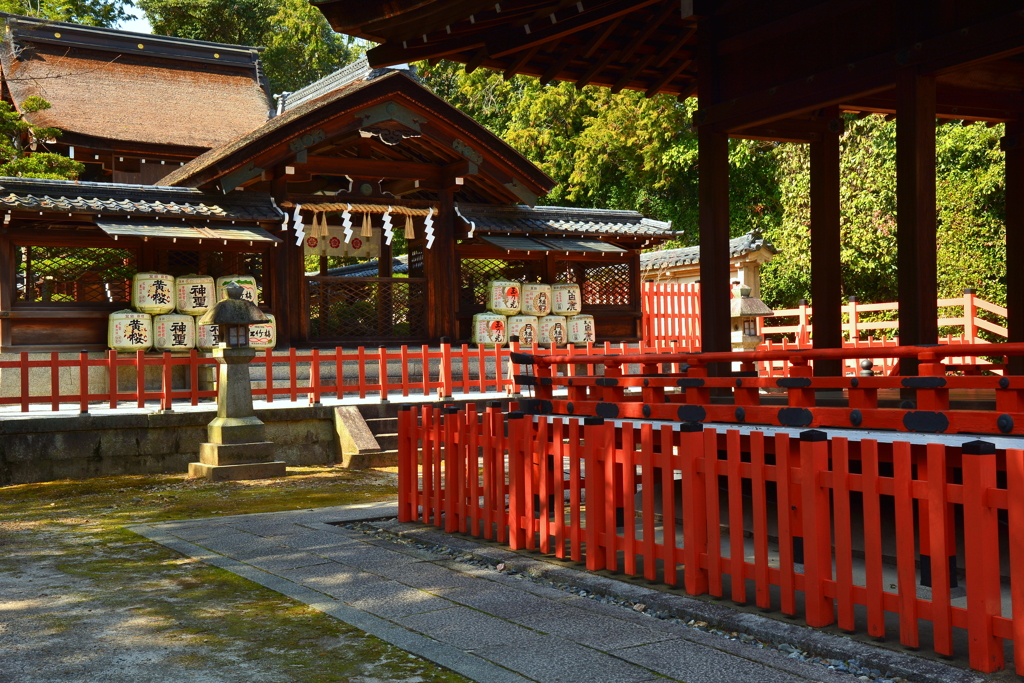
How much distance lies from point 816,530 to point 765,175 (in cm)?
2726

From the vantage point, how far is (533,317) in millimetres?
17703

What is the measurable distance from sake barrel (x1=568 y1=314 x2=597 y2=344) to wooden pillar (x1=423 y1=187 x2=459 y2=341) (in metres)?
2.35

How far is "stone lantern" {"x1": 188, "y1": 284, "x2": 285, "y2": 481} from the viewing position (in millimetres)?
11289

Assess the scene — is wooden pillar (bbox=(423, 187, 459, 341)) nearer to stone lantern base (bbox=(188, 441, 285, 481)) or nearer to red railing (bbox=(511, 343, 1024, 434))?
stone lantern base (bbox=(188, 441, 285, 481))

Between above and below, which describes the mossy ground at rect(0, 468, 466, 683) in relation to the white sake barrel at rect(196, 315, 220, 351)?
below

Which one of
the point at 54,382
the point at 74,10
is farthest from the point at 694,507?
the point at 74,10

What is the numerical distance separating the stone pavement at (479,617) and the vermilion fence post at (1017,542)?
26 cm

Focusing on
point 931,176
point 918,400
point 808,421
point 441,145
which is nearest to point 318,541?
point 808,421

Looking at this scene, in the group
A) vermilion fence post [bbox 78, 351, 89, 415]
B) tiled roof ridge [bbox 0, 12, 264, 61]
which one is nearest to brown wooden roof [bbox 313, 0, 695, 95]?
vermilion fence post [bbox 78, 351, 89, 415]

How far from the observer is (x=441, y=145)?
16750 millimetres

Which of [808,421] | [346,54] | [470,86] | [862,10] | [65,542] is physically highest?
[346,54]

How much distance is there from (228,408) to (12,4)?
2149 cm

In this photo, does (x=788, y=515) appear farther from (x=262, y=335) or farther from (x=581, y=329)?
(x=581, y=329)

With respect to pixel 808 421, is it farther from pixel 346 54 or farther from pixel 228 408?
pixel 346 54
